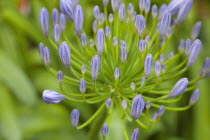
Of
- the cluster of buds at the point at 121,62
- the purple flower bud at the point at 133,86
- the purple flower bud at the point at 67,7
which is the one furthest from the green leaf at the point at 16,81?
the purple flower bud at the point at 133,86

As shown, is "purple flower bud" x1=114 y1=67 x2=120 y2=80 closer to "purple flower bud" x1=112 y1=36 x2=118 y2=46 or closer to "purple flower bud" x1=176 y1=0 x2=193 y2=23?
"purple flower bud" x1=112 y1=36 x2=118 y2=46

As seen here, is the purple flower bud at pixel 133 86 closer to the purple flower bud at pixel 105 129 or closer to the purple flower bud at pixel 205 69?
the purple flower bud at pixel 105 129

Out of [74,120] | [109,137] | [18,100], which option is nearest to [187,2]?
[74,120]

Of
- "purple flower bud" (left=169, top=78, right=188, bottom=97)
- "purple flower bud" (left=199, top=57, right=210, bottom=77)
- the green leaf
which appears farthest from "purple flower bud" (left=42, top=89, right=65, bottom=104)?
the green leaf

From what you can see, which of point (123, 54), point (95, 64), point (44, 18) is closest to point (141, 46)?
point (123, 54)

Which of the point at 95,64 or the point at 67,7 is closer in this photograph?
the point at 95,64

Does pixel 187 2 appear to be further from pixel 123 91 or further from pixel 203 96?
pixel 203 96

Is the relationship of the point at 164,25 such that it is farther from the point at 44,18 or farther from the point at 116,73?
the point at 44,18
